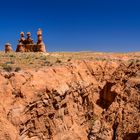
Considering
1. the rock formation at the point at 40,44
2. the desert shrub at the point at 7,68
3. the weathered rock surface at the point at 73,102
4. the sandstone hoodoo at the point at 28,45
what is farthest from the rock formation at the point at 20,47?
the desert shrub at the point at 7,68

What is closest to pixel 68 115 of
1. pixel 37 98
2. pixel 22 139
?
pixel 37 98

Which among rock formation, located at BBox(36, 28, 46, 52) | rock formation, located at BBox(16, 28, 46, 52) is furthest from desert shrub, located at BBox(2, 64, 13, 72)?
rock formation, located at BBox(16, 28, 46, 52)

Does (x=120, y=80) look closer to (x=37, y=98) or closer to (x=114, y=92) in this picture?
(x=114, y=92)

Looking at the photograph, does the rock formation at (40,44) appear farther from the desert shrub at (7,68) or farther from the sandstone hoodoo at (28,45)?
the desert shrub at (7,68)

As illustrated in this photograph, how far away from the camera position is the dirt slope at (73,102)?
21422mm

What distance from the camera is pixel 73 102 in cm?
2575

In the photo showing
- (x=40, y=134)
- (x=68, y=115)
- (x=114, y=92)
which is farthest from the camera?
(x=114, y=92)

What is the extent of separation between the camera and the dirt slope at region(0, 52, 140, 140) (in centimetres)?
2142

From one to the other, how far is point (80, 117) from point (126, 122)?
381cm

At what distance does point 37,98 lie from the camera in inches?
891

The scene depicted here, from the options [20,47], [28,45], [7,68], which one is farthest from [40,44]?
[7,68]

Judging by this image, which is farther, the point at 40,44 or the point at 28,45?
the point at 28,45

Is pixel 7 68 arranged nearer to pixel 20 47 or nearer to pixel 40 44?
pixel 40 44

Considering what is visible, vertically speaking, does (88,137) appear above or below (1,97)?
below
